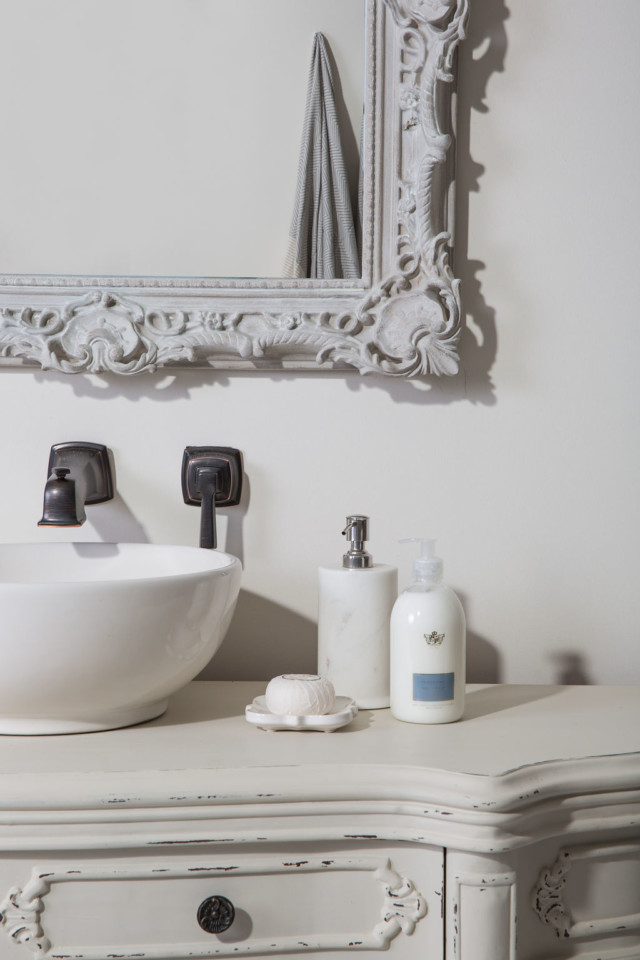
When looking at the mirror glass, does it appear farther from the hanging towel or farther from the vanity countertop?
the vanity countertop

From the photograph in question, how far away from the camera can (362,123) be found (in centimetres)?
102

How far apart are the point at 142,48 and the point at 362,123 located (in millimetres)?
284

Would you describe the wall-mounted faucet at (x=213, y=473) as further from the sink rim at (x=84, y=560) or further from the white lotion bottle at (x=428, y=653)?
the white lotion bottle at (x=428, y=653)

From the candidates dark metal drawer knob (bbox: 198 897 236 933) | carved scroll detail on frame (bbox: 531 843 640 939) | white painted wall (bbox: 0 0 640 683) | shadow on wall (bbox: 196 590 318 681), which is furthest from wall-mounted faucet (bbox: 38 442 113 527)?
carved scroll detail on frame (bbox: 531 843 640 939)

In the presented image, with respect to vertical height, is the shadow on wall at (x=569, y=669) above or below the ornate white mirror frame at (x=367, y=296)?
below

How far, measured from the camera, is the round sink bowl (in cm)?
68

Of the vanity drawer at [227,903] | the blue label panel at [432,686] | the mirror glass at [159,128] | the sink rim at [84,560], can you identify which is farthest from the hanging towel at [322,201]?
the vanity drawer at [227,903]

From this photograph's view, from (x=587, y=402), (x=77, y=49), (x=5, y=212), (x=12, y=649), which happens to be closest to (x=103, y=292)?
(x=5, y=212)

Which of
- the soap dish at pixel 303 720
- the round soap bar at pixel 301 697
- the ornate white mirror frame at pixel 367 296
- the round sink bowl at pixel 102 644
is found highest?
the ornate white mirror frame at pixel 367 296

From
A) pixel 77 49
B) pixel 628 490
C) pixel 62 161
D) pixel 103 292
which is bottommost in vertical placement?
pixel 628 490

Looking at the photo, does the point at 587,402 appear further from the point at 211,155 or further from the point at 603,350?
the point at 211,155

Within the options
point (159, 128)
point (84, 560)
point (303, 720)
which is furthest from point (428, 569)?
point (159, 128)

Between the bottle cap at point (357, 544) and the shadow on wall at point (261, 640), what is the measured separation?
21cm

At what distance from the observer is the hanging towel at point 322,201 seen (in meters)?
1.02
